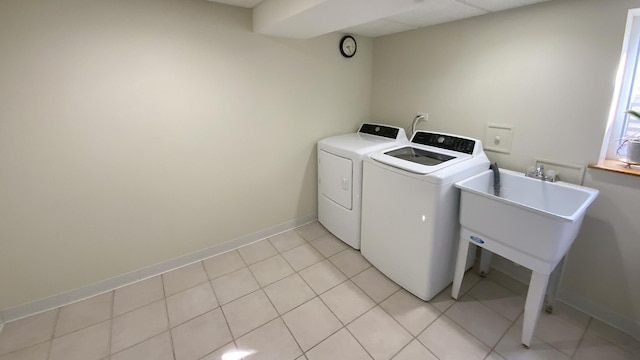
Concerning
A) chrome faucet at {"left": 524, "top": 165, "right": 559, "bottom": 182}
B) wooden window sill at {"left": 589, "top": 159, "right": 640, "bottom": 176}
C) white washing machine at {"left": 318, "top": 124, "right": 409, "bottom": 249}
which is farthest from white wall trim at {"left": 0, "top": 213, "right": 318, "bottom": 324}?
wooden window sill at {"left": 589, "top": 159, "right": 640, "bottom": 176}

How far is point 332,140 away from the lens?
2.71m

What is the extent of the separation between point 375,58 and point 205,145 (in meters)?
1.98

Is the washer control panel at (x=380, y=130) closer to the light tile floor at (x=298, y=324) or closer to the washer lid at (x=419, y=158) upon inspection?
the washer lid at (x=419, y=158)

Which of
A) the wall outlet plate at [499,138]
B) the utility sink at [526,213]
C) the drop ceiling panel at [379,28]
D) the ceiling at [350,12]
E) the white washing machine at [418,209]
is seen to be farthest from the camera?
the drop ceiling panel at [379,28]

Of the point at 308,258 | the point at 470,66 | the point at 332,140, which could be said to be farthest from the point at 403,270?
the point at 470,66

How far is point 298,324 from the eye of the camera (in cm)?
175

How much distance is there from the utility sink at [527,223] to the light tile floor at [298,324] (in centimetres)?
20

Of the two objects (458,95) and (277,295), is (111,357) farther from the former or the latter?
(458,95)

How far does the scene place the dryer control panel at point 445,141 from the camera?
6.84 ft

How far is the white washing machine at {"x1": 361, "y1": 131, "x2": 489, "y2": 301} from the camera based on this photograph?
175cm

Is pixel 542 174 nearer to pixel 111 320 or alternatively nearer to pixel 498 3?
pixel 498 3

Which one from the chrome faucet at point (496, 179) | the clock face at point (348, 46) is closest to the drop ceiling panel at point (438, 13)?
the clock face at point (348, 46)

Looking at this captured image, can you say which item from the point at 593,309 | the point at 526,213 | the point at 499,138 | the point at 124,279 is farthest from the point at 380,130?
the point at 124,279

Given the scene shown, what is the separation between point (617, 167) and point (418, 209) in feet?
3.75
